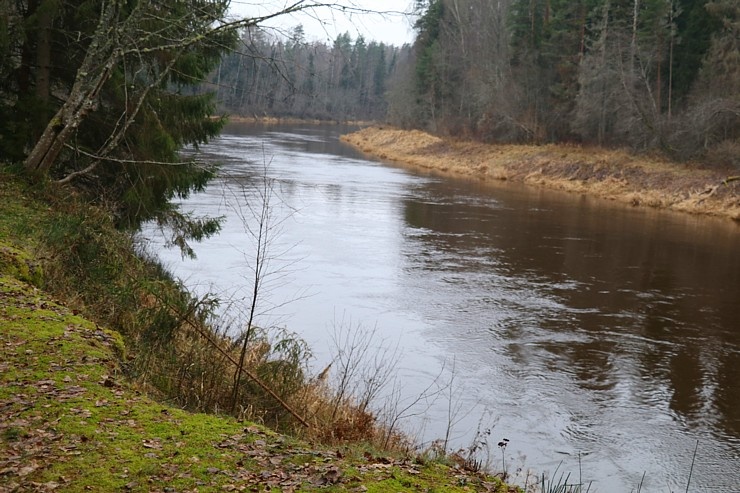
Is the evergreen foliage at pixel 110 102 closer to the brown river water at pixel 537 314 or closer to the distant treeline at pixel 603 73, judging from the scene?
the brown river water at pixel 537 314

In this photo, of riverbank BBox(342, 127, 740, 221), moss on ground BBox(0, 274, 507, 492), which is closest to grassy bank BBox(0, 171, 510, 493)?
moss on ground BBox(0, 274, 507, 492)

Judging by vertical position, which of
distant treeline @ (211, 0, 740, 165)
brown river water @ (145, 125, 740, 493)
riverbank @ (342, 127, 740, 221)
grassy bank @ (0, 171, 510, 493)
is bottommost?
brown river water @ (145, 125, 740, 493)

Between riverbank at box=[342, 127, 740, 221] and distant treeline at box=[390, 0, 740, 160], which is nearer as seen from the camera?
riverbank at box=[342, 127, 740, 221]

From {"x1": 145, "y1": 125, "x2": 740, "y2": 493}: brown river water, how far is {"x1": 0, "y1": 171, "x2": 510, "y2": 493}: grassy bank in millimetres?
2235

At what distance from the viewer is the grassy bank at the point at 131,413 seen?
13.2 feet

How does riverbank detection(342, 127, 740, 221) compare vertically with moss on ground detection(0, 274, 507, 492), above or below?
above

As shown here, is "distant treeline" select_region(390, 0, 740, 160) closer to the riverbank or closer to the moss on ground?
the riverbank

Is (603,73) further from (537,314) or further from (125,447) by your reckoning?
(125,447)

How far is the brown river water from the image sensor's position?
348 inches

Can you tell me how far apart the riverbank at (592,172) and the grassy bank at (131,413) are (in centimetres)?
2499

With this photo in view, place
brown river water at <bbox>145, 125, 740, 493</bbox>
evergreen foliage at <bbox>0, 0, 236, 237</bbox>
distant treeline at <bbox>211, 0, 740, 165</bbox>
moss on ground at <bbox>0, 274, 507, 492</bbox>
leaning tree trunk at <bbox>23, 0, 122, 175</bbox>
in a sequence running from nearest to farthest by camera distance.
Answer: moss on ground at <bbox>0, 274, 507, 492</bbox>
brown river water at <bbox>145, 125, 740, 493</bbox>
leaning tree trunk at <bbox>23, 0, 122, 175</bbox>
evergreen foliage at <bbox>0, 0, 236, 237</bbox>
distant treeline at <bbox>211, 0, 740, 165</bbox>

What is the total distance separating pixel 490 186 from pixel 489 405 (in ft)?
90.1

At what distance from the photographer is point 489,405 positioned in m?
9.73

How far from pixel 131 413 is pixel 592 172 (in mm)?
34053
